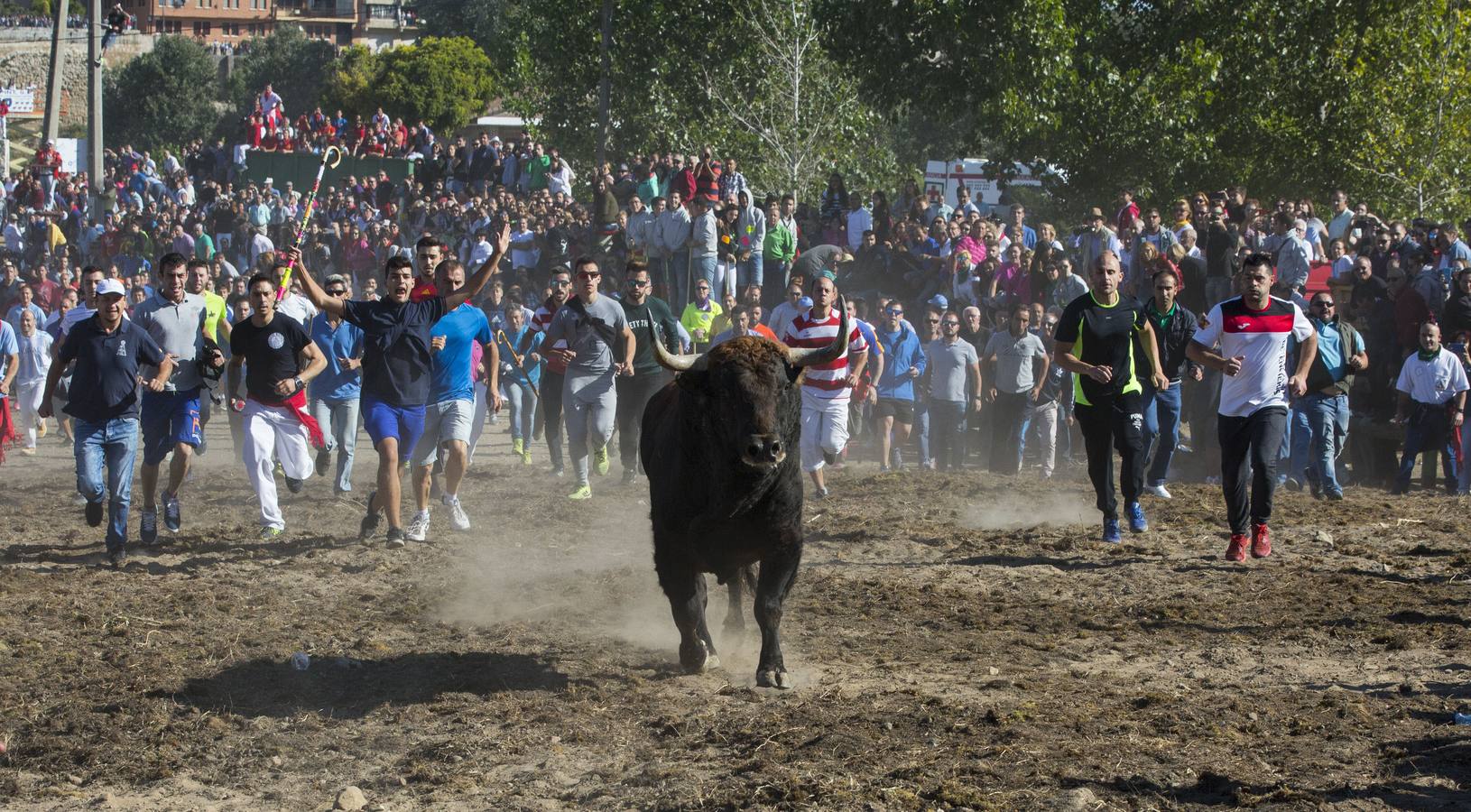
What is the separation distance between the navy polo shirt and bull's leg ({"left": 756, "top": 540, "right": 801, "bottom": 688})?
5209 millimetres

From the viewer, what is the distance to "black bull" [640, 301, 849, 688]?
734 cm

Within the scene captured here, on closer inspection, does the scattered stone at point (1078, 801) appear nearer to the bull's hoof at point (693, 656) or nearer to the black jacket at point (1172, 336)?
the bull's hoof at point (693, 656)

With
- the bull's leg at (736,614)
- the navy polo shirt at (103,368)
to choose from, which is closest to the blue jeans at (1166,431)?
the bull's leg at (736,614)

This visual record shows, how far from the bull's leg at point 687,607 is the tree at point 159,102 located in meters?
72.0

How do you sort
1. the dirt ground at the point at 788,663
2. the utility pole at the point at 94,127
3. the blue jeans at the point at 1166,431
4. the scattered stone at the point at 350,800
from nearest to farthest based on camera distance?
the scattered stone at the point at 350,800 < the dirt ground at the point at 788,663 < the blue jeans at the point at 1166,431 < the utility pole at the point at 94,127

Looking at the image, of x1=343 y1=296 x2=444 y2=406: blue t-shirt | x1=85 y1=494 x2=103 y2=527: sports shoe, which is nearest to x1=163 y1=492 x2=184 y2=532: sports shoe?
x1=85 y1=494 x2=103 y2=527: sports shoe

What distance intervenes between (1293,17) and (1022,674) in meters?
21.5

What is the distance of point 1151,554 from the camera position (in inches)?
420

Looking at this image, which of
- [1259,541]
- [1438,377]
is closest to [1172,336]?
[1259,541]

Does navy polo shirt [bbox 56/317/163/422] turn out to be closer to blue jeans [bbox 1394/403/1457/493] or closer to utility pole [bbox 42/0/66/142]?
blue jeans [bbox 1394/403/1457/493]

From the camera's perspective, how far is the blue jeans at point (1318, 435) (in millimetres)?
13984

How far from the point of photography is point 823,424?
12.8 m

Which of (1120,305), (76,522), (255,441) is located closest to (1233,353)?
(1120,305)

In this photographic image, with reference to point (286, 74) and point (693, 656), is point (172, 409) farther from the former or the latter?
point (286, 74)
